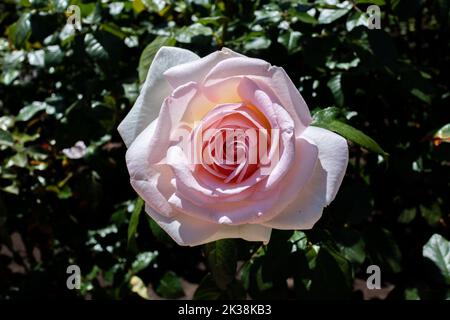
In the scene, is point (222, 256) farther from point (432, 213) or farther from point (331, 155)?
point (432, 213)

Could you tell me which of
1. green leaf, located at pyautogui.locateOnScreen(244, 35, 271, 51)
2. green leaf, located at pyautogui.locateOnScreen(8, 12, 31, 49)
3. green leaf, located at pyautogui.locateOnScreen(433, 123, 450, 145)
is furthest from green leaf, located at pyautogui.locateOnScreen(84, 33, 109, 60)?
green leaf, located at pyautogui.locateOnScreen(433, 123, 450, 145)

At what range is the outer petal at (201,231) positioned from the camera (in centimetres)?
87

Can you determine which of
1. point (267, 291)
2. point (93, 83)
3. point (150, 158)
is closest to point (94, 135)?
point (93, 83)

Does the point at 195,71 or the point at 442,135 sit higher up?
the point at 195,71

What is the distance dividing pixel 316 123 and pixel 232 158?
0.89 ft

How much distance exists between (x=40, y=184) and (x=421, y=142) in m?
1.26

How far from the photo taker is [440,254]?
1302mm

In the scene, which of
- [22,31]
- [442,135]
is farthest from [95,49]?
[442,135]

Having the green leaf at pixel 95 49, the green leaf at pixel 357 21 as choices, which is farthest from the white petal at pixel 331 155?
the green leaf at pixel 95 49

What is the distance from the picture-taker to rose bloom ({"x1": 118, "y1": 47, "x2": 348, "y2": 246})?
0.85 metres

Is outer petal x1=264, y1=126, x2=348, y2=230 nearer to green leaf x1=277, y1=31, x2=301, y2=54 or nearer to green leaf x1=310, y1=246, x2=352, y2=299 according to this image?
green leaf x1=310, y1=246, x2=352, y2=299

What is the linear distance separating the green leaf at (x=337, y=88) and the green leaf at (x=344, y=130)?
32 cm

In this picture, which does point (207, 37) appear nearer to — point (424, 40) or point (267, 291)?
point (267, 291)
